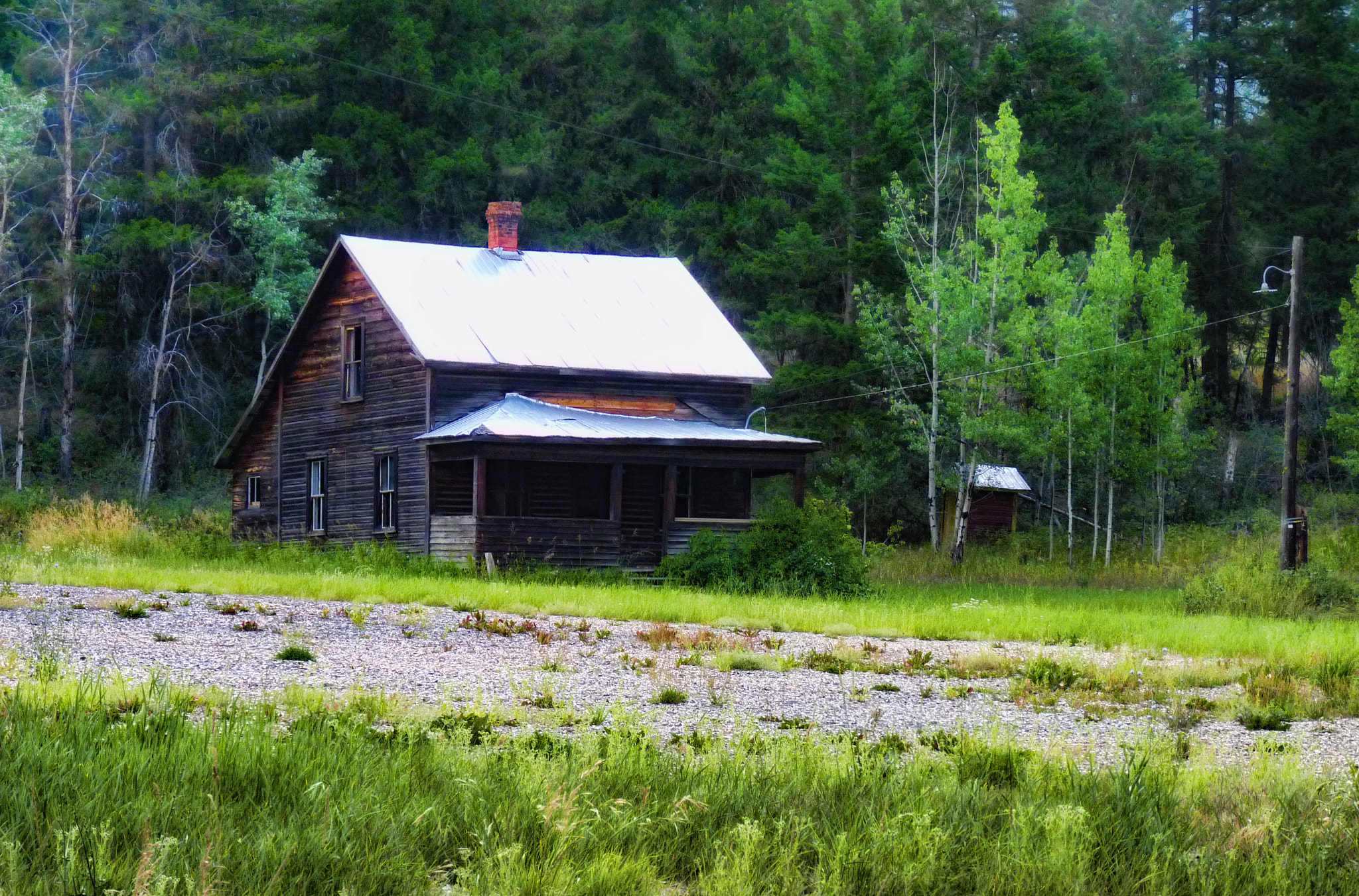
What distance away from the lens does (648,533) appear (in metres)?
28.8

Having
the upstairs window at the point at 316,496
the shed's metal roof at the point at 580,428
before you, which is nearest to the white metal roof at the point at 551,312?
the shed's metal roof at the point at 580,428

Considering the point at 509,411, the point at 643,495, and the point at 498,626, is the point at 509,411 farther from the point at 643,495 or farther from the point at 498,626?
the point at 498,626

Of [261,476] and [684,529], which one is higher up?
[261,476]

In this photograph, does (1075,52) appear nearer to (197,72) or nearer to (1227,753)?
(197,72)

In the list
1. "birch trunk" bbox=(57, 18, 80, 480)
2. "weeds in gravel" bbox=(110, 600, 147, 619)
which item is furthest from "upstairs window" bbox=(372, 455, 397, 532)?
"birch trunk" bbox=(57, 18, 80, 480)

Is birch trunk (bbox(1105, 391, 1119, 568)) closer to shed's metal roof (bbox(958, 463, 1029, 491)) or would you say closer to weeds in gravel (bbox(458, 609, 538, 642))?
shed's metal roof (bbox(958, 463, 1029, 491))

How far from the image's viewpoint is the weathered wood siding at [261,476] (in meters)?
34.8

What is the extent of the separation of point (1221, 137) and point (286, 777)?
55.0 metres

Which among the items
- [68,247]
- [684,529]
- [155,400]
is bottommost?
[684,529]

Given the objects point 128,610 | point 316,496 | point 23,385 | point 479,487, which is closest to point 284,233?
point 23,385

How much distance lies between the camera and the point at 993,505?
145 ft

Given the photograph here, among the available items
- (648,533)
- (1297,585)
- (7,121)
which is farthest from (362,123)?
(1297,585)

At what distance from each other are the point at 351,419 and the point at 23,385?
50.7 ft

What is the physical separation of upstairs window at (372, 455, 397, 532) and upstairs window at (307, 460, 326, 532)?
241cm
